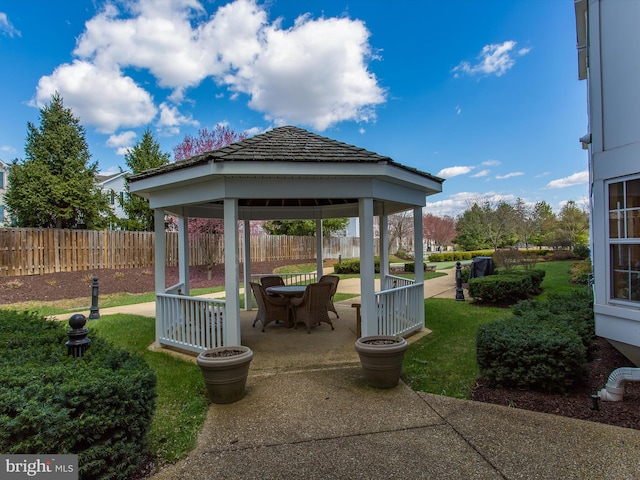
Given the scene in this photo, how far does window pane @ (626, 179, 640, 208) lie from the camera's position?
164 inches

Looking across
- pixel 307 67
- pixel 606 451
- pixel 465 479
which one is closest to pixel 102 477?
pixel 465 479

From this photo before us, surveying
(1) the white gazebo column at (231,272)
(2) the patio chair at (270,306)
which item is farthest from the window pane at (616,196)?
(2) the patio chair at (270,306)

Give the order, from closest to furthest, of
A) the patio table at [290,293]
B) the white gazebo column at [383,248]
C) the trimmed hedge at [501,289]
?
the patio table at [290,293] < the white gazebo column at [383,248] < the trimmed hedge at [501,289]

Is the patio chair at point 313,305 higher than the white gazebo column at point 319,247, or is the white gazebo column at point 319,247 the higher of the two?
the white gazebo column at point 319,247

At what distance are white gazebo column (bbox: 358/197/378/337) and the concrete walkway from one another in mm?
1232

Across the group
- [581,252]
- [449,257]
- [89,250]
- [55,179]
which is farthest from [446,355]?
[449,257]

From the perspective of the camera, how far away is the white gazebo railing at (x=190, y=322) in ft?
18.5

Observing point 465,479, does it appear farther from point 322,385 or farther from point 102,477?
point 102,477

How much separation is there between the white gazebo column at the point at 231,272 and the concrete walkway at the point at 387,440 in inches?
43.3

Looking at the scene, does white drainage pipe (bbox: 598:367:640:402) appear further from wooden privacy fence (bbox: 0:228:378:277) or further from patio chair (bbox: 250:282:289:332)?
wooden privacy fence (bbox: 0:228:378:277)

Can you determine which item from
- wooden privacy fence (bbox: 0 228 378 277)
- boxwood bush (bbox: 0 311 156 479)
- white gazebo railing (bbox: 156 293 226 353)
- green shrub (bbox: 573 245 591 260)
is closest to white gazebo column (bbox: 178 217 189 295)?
white gazebo railing (bbox: 156 293 226 353)

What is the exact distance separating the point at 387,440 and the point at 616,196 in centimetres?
410

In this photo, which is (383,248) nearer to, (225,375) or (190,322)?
(190,322)

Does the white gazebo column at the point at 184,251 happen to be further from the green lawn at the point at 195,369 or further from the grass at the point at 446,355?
the grass at the point at 446,355
